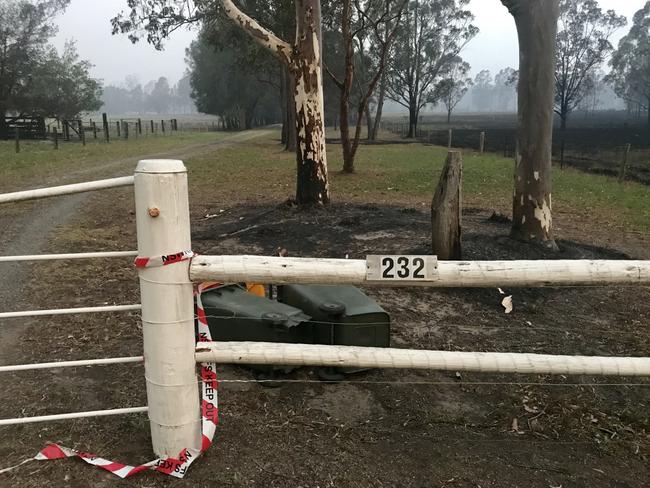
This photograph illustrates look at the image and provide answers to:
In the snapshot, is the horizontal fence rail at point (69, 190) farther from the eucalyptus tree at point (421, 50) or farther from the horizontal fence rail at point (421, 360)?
the eucalyptus tree at point (421, 50)

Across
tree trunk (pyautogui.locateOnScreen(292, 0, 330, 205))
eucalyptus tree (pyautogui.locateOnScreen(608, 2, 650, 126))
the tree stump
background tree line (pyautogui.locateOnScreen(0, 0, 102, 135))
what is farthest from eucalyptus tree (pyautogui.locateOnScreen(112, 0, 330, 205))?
eucalyptus tree (pyautogui.locateOnScreen(608, 2, 650, 126))

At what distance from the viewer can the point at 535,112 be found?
6473 mm

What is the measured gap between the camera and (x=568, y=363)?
97.3 inches

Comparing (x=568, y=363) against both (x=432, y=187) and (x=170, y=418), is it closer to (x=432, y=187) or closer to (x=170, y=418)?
(x=170, y=418)

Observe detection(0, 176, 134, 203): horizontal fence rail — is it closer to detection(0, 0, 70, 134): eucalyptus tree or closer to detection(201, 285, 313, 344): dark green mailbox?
detection(201, 285, 313, 344): dark green mailbox

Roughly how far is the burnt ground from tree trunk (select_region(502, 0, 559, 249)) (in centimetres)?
132

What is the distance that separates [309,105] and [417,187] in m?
4.99

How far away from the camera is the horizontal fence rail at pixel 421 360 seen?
246cm

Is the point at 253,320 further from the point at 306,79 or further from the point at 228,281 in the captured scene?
the point at 306,79

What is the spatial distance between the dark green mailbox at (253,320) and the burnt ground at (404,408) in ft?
0.80

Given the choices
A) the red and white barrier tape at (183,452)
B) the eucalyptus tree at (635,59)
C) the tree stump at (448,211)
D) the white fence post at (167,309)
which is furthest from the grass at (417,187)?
the eucalyptus tree at (635,59)

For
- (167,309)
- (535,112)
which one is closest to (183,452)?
(167,309)

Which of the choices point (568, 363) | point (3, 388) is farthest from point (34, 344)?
point (568, 363)

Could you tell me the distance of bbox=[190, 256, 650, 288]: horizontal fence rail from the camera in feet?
7.75
